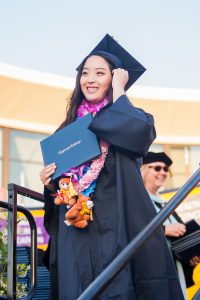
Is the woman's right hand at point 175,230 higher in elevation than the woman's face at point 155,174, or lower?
lower

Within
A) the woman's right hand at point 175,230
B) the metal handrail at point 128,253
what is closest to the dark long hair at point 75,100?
the metal handrail at point 128,253

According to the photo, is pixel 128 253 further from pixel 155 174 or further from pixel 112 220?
pixel 155 174

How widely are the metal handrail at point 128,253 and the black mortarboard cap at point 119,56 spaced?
35.2 inches

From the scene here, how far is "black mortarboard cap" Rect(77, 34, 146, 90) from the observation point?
2.54m

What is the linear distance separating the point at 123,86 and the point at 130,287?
0.85 meters

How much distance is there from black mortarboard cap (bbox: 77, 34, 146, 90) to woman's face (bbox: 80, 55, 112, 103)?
0.14ft

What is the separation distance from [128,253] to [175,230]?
1.96 m

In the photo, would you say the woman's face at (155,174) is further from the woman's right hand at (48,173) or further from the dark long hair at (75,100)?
the woman's right hand at (48,173)

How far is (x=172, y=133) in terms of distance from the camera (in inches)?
620

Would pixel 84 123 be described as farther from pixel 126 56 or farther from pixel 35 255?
pixel 35 255

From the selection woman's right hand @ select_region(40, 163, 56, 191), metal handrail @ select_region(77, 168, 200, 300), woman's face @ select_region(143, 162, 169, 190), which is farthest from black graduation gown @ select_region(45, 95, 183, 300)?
woman's face @ select_region(143, 162, 169, 190)

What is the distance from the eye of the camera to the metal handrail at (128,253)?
57.4 inches

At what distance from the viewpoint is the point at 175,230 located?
3.45m

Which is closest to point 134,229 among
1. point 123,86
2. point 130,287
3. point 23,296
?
point 130,287
